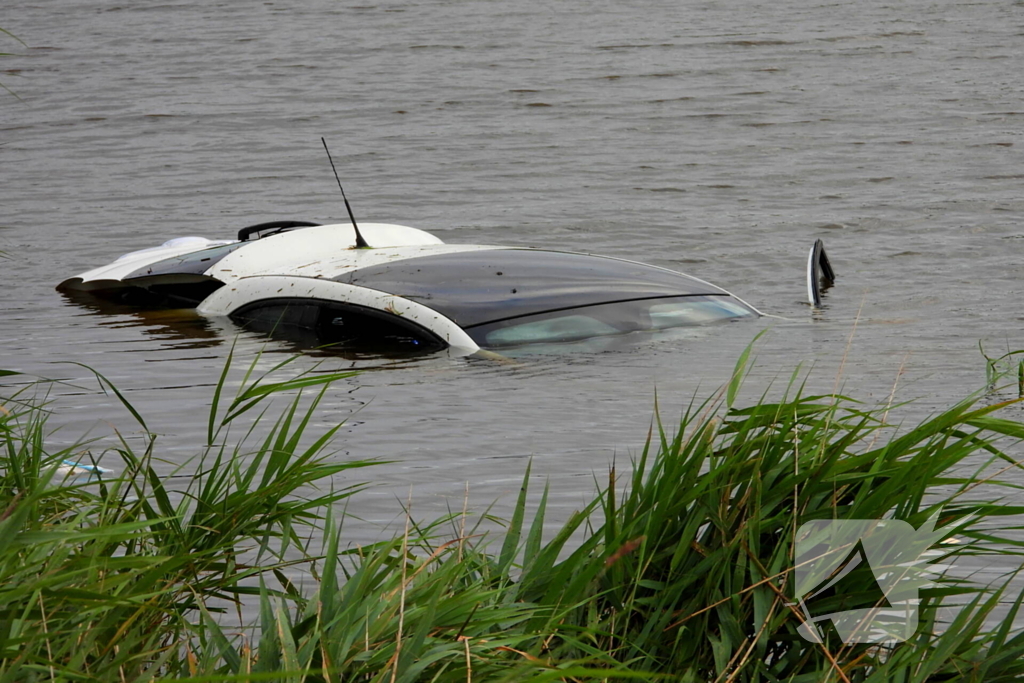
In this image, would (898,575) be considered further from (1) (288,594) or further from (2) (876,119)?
(2) (876,119)

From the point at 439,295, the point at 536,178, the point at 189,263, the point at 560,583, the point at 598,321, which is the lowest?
the point at 560,583

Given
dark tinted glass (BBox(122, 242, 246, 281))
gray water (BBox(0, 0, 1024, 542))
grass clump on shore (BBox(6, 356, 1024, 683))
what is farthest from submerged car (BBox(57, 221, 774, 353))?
grass clump on shore (BBox(6, 356, 1024, 683))

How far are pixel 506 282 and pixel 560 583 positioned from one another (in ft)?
17.4

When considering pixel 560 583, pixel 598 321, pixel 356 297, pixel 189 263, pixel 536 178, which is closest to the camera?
pixel 560 583

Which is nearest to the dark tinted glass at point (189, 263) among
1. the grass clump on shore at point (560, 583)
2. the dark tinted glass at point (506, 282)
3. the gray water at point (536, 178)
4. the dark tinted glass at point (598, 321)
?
the gray water at point (536, 178)

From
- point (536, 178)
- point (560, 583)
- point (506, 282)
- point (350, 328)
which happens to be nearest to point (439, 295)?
point (506, 282)

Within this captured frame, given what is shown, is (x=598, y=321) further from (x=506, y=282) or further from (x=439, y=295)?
(x=439, y=295)

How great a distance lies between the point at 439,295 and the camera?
8523mm

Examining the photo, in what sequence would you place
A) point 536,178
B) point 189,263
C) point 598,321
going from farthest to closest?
point 536,178, point 189,263, point 598,321

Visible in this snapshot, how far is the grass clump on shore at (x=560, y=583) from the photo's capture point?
2.94 meters

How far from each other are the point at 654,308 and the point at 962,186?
372 inches

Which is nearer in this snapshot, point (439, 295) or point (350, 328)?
point (439, 295)

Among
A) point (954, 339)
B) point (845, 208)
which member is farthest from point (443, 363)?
point (845, 208)

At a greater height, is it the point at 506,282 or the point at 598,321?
the point at 506,282
